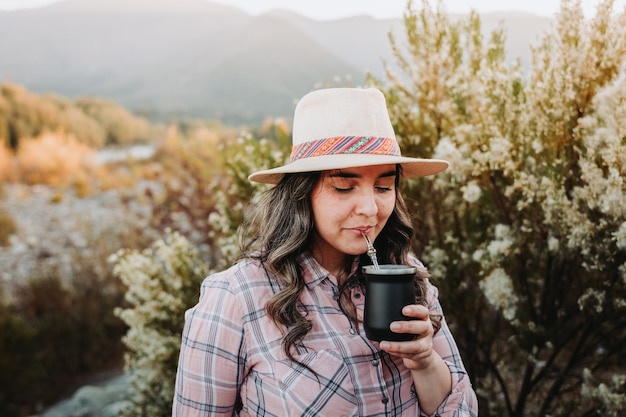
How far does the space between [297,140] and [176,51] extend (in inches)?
2138

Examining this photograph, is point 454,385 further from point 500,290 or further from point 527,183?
point 527,183

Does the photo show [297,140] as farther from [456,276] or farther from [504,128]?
[456,276]

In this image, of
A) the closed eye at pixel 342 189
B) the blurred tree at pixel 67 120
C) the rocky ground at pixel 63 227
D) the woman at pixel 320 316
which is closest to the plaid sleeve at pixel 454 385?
the woman at pixel 320 316

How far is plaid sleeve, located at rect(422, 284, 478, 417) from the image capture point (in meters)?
1.53

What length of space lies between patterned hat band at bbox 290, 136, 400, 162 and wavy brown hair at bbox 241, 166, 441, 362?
7cm

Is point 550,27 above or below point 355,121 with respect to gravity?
above

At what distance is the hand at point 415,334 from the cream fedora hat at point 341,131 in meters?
0.42

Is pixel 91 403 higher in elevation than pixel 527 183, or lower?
lower

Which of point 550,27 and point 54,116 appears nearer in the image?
point 550,27

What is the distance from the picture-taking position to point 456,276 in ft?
9.32

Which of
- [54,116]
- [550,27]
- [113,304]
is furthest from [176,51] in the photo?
[550,27]

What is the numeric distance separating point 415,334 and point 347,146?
55 centimetres

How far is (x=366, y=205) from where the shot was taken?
145cm

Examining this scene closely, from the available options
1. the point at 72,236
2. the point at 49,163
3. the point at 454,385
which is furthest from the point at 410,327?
the point at 49,163
